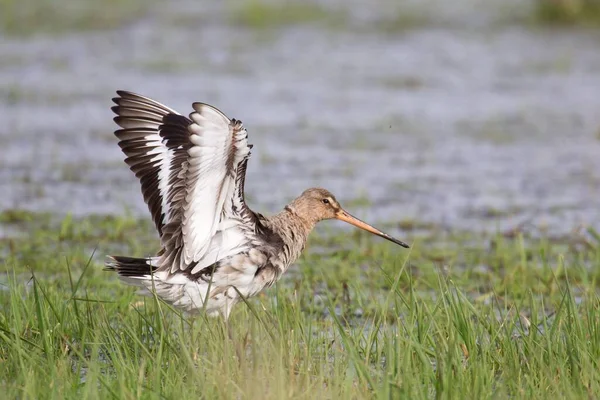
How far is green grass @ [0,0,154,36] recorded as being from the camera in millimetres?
18167

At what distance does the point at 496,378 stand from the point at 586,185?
572 cm

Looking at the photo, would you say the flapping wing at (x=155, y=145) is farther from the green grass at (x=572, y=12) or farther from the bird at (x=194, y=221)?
the green grass at (x=572, y=12)

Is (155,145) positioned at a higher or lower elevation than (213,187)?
higher

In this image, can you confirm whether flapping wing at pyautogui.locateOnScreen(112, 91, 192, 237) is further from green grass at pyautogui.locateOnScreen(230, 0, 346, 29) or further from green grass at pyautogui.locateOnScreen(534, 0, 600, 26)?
green grass at pyautogui.locateOnScreen(534, 0, 600, 26)

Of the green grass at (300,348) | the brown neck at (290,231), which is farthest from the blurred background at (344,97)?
the green grass at (300,348)

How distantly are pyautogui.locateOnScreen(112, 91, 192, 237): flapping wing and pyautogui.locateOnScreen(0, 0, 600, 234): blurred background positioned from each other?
10.5 feet

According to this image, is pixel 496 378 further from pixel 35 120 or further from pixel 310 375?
pixel 35 120

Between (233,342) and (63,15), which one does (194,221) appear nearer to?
(233,342)

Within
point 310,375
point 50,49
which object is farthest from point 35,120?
point 310,375

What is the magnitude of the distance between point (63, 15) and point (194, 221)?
1457 cm

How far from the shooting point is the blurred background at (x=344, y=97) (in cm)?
1012

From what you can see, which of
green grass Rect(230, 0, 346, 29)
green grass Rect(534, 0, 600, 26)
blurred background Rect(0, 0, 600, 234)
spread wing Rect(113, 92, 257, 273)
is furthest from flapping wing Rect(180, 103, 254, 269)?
green grass Rect(534, 0, 600, 26)

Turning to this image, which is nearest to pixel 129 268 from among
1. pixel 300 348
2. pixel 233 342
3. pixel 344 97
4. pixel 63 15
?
pixel 233 342

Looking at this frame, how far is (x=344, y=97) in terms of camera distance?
47.8 ft
